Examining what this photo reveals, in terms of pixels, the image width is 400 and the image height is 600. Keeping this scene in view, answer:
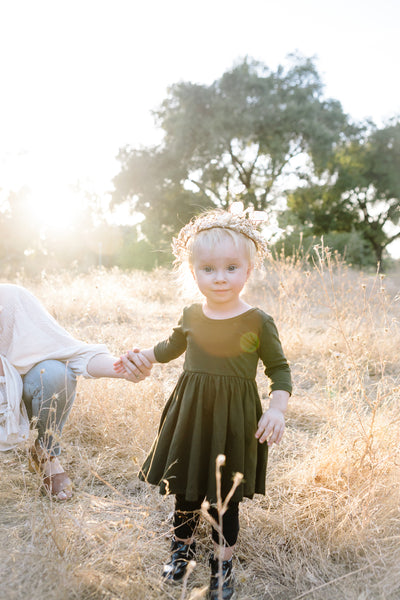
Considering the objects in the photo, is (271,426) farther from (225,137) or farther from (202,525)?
(225,137)

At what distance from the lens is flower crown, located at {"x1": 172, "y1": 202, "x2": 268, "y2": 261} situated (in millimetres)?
1756

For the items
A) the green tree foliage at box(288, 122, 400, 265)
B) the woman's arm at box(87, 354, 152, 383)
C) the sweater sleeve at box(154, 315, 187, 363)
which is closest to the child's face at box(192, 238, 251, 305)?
the sweater sleeve at box(154, 315, 187, 363)

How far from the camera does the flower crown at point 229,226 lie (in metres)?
1.76

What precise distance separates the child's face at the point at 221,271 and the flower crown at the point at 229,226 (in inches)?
3.6

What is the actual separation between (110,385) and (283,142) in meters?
16.7

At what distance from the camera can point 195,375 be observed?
1703mm

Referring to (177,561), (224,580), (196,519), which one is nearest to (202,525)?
(196,519)

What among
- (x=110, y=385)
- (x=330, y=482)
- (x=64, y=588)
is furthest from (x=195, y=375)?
(x=110, y=385)

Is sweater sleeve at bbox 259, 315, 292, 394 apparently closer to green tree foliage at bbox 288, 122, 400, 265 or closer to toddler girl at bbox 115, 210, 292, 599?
toddler girl at bbox 115, 210, 292, 599

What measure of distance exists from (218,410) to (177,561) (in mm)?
641

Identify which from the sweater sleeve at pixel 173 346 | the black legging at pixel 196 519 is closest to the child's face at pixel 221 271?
the sweater sleeve at pixel 173 346

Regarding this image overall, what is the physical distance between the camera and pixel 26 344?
2.17 metres

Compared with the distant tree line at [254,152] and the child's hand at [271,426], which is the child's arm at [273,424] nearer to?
the child's hand at [271,426]

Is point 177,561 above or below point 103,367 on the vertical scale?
below
